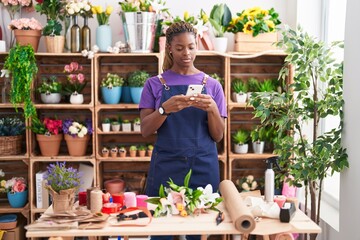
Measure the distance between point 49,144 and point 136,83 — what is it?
0.89 m

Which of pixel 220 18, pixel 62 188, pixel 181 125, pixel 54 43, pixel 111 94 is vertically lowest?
pixel 62 188

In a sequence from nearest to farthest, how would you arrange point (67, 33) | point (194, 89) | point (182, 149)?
1. point (194, 89)
2. point (182, 149)
3. point (67, 33)

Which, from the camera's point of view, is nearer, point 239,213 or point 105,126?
point 239,213

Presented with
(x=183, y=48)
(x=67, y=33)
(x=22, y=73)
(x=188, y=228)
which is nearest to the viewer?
(x=188, y=228)

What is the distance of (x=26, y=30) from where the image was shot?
432 cm

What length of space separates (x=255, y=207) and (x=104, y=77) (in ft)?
8.64

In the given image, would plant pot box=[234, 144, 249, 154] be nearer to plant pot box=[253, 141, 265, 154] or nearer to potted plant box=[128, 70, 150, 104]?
plant pot box=[253, 141, 265, 154]


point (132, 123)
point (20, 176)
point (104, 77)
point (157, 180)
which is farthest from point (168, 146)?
point (20, 176)

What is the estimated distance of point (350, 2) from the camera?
297 cm

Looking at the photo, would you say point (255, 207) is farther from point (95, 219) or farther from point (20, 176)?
point (20, 176)

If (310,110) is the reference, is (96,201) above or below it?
below

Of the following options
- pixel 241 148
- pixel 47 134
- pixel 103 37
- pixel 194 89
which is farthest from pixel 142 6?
pixel 194 89

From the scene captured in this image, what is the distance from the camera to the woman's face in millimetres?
2838

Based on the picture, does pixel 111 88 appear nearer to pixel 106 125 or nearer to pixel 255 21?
pixel 106 125
